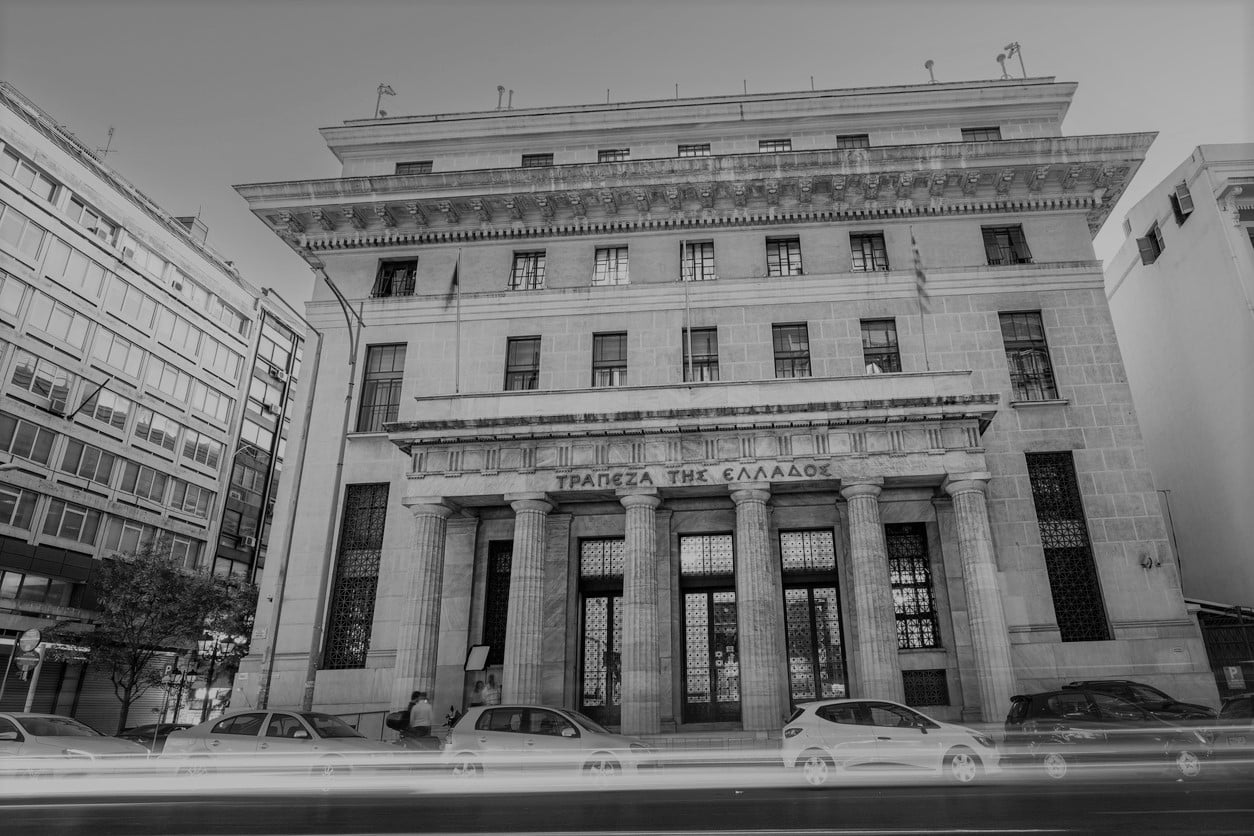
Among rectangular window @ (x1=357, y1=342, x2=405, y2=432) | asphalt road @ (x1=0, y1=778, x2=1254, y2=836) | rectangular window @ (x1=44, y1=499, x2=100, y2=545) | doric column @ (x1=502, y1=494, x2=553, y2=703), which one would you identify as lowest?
asphalt road @ (x1=0, y1=778, x2=1254, y2=836)

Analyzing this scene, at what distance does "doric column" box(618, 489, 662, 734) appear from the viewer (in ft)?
63.3

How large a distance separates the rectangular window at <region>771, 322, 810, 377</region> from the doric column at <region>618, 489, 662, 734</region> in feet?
23.5

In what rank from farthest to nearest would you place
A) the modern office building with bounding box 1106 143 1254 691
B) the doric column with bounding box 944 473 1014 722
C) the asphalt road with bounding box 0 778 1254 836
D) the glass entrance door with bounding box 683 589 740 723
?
the modern office building with bounding box 1106 143 1254 691 < the glass entrance door with bounding box 683 589 740 723 < the doric column with bounding box 944 473 1014 722 < the asphalt road with bounding box 0 778 1254 836

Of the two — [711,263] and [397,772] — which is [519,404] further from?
[397,772]

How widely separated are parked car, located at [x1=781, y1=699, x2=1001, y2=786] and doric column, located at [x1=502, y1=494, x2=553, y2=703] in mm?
8102

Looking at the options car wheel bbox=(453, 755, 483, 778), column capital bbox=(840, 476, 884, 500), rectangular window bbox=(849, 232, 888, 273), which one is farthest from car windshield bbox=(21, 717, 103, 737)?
rectangular window bbox=(849, 232, 888, 273)

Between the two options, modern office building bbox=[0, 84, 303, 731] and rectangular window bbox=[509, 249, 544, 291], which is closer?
rectangular window bbox=[509, 249, 544, 291]

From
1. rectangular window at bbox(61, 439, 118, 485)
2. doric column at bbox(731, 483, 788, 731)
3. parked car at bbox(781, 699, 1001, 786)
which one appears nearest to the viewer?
parked car at bbox(781, 699, 1001, 786)

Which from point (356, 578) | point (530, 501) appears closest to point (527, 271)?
point (530, 501)

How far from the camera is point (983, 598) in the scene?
1908cm

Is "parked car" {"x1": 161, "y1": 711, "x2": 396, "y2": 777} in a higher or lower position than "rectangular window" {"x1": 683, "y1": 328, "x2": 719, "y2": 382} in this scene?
lower

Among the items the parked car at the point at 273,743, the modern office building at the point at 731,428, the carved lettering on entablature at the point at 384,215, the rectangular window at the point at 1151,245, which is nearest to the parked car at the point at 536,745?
the parked car at the point at 273,743

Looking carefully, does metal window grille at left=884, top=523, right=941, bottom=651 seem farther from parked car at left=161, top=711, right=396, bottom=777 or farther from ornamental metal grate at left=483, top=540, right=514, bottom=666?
parked car at left=161, top=711, right=396, bottom=777

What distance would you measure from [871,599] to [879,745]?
6.88 meters
